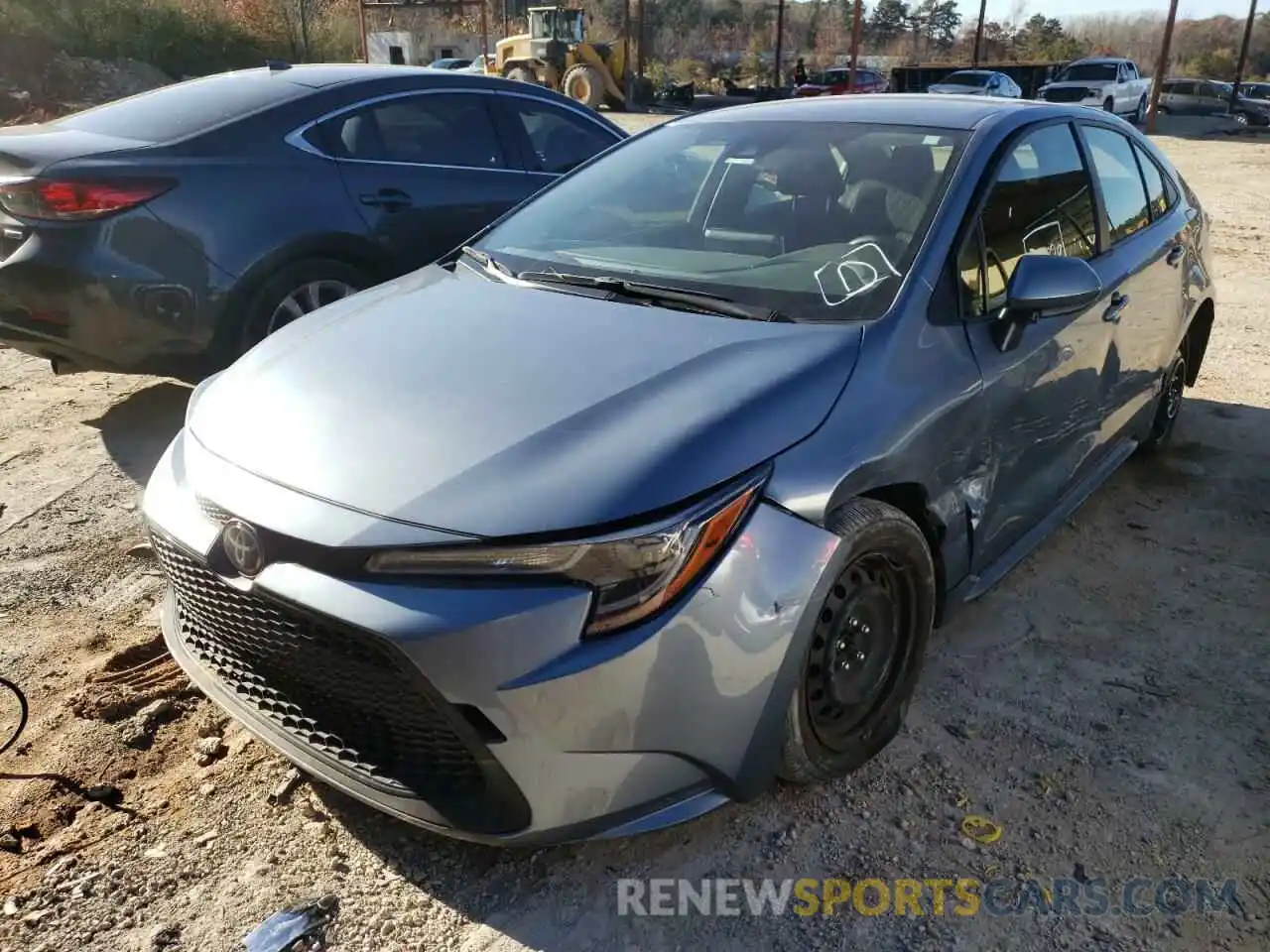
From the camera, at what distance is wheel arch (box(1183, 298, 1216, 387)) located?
4.72 m

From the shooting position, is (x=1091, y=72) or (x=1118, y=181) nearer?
(x=1118, y=181)

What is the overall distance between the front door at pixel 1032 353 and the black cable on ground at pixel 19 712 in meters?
2.69

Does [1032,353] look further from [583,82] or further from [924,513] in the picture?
[583,82]

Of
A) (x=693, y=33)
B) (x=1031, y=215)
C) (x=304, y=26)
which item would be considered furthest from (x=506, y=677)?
(x=693, y=33)

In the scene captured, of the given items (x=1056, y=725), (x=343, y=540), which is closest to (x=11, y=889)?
(x=343, y=540)

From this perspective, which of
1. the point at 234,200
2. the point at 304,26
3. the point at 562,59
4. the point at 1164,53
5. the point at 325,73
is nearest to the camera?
the point at 234,200

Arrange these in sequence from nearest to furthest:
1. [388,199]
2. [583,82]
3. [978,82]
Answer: [388,199] < [978,82] < [583,82]

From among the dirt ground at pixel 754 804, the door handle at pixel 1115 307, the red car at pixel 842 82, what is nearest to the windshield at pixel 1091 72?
the red car at pixel 842 82

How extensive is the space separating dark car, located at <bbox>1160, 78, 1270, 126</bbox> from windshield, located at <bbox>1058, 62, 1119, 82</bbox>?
4.50 ft

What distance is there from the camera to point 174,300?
439 centimetres

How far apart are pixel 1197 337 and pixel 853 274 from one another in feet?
9.88

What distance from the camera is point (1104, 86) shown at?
87.8 ft

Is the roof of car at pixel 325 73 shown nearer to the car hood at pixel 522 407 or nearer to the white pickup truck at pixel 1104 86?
the car hood at pixel 522 407

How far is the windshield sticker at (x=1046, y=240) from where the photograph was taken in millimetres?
3194
